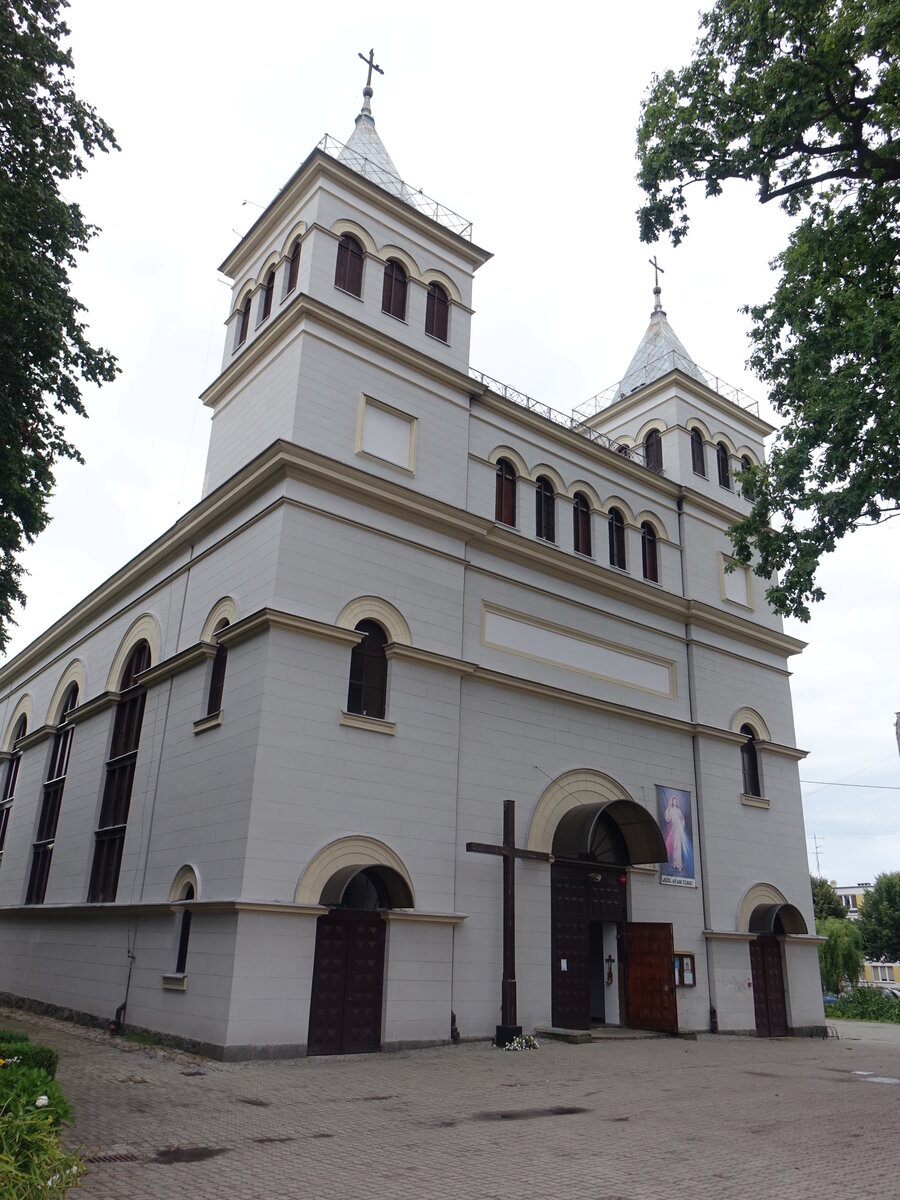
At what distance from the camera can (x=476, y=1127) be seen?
9602mm

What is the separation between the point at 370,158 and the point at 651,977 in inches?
782

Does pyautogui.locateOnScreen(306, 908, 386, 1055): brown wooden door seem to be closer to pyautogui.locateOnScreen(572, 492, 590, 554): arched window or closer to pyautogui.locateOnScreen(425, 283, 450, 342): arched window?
pyautogui.locateOnScreen(572, 492, 590, 554): arched window

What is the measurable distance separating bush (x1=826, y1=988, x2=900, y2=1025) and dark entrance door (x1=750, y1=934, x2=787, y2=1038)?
1199 centimetres

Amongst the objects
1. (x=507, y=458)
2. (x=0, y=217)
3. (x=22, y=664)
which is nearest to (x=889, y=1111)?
(x=507, y=458)

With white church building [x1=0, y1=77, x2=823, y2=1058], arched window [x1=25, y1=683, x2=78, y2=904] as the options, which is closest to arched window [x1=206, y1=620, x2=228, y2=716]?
white church building [x1=0, y1=77, x2=823, y2=1058]

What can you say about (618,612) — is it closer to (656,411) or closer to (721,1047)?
(656,411)

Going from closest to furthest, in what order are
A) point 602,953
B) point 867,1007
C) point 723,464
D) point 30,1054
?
point 30,1054 → point 602,953 → point 723,464 → point 867,1007

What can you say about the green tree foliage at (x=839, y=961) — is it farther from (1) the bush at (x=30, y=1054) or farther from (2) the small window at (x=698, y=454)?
(1) the bush at (x=30, y=1054)

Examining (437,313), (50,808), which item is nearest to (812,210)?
(437,313)

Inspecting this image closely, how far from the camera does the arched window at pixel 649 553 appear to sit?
79.9ft

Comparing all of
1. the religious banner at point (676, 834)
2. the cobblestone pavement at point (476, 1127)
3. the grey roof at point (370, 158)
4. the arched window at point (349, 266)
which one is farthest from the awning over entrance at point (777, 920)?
the grey roof at point (370, 158)

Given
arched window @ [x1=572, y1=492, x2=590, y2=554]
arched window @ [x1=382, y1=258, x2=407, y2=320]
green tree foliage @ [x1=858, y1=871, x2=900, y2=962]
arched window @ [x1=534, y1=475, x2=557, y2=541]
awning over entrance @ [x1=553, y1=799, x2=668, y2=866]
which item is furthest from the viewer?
green tree foliage @ [x1=858, y1=871, x2=900, y2=962]

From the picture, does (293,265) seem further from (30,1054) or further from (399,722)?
(30,1054)

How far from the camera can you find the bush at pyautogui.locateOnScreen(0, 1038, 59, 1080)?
25.8 feet
